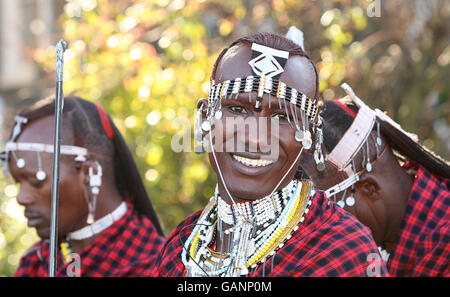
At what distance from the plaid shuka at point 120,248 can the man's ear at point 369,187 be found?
1.20 m

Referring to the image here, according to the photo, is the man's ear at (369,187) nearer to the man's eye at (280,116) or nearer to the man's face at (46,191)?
the man's eye at (280,116)

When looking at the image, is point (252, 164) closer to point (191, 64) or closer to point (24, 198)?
point (24, 198)

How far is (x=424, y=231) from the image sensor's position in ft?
11.1

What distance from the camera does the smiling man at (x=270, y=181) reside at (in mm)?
2465

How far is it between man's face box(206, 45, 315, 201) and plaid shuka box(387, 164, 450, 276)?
1.08 metres

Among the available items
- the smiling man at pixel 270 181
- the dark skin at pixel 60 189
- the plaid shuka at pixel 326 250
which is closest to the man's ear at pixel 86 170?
the dark skin at pixel 60 189

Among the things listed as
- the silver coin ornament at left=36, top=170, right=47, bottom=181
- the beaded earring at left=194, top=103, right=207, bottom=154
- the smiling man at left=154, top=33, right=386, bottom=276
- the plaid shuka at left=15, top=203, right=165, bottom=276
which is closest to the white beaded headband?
the silver coin ornament at left=36, top=170, right=47, bottom=181

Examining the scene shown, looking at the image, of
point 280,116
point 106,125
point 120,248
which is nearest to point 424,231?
point 280,116

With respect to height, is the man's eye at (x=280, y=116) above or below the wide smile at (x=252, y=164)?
above

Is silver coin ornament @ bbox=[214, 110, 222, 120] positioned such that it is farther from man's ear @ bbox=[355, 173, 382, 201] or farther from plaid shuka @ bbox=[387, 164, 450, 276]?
plaid shuka @ bbox=[387, 164, 450, 276]

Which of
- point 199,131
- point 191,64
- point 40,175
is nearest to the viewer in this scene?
point 199,131

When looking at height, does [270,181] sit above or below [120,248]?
above

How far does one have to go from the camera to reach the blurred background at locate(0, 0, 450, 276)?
566 centimetres

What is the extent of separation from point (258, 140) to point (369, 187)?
47.6 inches
